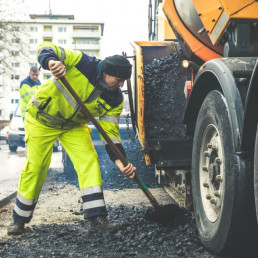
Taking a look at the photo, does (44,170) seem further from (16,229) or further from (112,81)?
→ (112,81)

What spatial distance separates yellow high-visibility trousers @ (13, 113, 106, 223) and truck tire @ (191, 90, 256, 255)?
1025 mm

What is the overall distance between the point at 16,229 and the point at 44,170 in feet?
1.83

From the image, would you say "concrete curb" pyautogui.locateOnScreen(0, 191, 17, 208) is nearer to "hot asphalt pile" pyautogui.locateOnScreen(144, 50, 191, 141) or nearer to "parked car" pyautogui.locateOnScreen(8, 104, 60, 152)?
"hot asphalt pile" pyautogui.locateOnScreen(144, 50, 191, 141)

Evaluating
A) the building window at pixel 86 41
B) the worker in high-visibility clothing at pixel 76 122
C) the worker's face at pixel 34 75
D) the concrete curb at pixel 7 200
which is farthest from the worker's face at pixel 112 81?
the building window at pixel 86 41

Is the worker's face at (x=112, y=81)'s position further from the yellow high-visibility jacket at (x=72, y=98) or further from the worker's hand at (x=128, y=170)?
the worker's hand at (x=128, y=170)

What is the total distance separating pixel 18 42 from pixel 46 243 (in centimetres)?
2940

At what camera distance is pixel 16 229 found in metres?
3.65

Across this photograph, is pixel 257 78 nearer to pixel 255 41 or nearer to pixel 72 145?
pixel 255 41

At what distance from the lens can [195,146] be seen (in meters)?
2.90

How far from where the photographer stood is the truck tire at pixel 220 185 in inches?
86.8

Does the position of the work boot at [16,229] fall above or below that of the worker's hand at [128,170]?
below

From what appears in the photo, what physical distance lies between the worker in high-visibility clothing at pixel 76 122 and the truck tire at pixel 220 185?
94 centimetres

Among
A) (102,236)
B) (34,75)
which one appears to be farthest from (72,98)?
(34,75)

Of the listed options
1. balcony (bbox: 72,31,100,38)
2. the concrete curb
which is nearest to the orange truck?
the concrete curb
